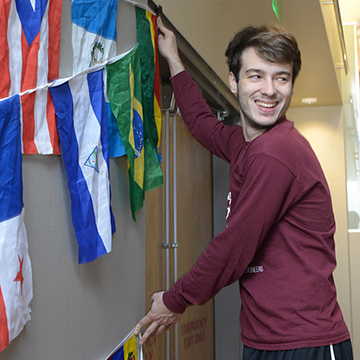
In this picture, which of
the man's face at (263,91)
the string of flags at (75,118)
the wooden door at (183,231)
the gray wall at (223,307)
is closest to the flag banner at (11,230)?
the string of flags at (75,118)

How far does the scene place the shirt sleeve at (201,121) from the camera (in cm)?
176

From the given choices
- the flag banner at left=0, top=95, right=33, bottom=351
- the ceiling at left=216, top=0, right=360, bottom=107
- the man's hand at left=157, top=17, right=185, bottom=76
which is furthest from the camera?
the ceiling at left=216, top=0, right=360, bottom=107

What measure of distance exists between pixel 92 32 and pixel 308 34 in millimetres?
2457

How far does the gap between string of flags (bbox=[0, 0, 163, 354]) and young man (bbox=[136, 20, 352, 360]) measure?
30 cm

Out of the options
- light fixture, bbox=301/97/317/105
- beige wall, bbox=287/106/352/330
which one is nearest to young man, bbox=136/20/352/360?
light fixture, bbox=301/97/317/105

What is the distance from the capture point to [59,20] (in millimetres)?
943

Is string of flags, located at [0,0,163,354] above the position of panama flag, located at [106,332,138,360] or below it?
above

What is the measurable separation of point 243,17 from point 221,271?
1908mm

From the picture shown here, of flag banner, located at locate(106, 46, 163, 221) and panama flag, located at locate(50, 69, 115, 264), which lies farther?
flag banner, located at locate(106, 46, 163, 221)

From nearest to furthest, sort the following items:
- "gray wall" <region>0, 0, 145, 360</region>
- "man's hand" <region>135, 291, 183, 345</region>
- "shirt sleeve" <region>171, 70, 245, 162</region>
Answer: "gray wall" <region>0, 0, 145, 360</region> → "man's hand" <region>135, 291, 183, 345</region> → "shirt sleeve" <region>171, 70, 245, 162</region>

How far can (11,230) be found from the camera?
75 centimetres

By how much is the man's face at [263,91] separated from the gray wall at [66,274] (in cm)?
41

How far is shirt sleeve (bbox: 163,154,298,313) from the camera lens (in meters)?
1.19

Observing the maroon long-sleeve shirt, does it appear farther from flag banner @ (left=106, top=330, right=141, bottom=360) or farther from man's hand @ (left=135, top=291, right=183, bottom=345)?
flag banner @ (left=106, top=330, right=141, bottom=360)
